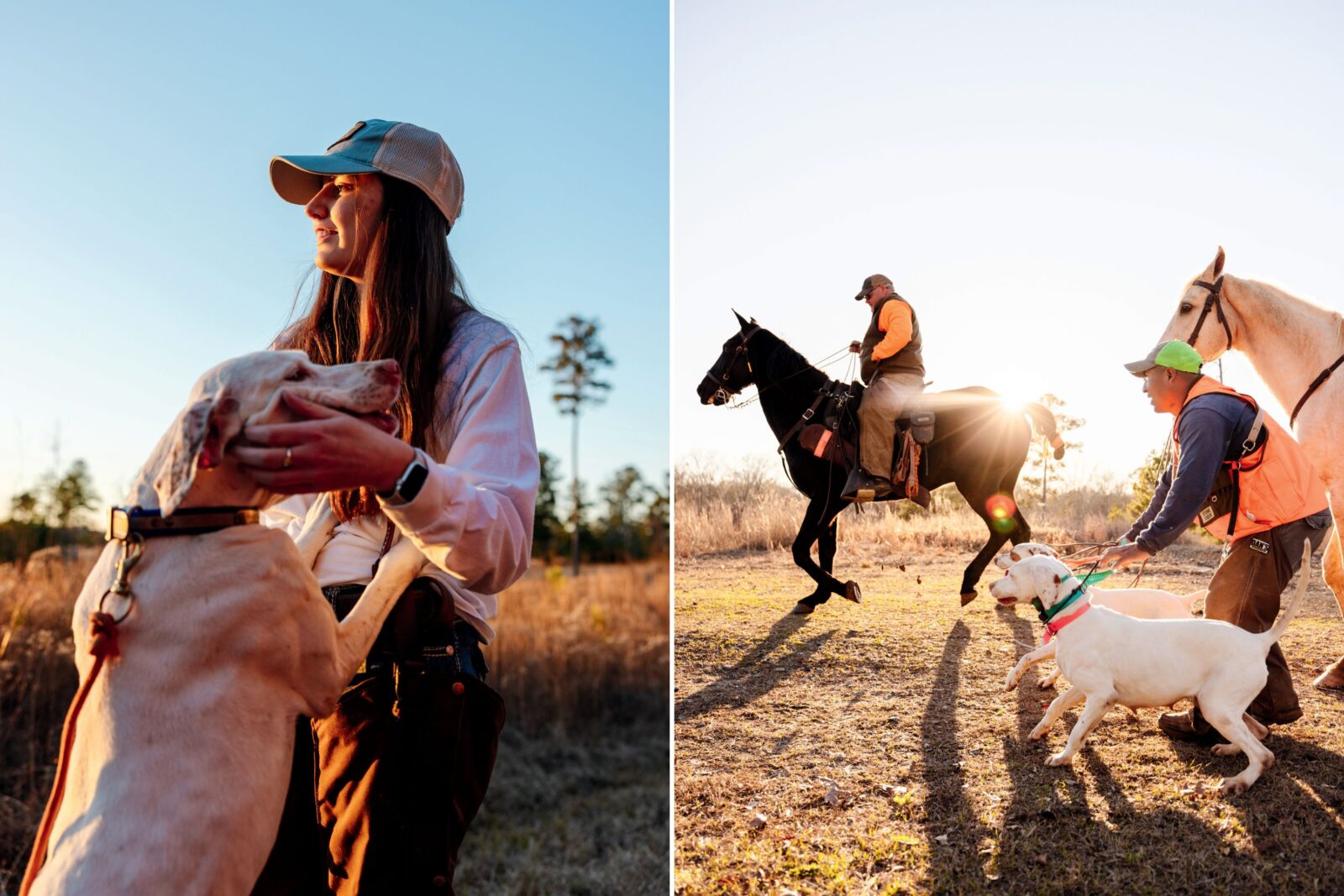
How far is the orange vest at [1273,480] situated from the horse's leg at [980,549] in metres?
0.73

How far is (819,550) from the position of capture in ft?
12.5

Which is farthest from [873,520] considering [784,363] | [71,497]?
[71,497]

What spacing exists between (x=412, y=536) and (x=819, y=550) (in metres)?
2.41

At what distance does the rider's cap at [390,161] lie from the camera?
2.14m

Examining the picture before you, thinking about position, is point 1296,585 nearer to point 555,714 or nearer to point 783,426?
point 783,426

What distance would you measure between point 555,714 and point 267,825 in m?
7.88

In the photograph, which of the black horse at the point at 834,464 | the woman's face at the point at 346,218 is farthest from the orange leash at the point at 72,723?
the black horse at the point at 834,464

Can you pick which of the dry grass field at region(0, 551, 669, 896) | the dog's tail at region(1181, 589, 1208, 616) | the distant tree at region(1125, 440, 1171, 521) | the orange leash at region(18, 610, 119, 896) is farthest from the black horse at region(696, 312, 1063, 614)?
the dry grass field at region(0, 551, 669, 896)

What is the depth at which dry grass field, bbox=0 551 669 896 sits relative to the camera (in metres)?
6.34

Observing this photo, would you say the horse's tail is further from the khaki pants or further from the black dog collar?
the black dog collar

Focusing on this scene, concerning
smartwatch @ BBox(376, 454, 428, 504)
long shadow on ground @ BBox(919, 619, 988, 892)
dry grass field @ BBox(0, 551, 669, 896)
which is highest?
smartwatch @ BBox(376, 454, 428, 504)

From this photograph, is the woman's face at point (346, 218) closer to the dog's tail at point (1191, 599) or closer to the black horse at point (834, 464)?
the black horse at point (834, 464)

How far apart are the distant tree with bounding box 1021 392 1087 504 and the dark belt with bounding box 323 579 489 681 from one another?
2306 mm

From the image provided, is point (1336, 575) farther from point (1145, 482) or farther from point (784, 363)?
point (784, 363)
